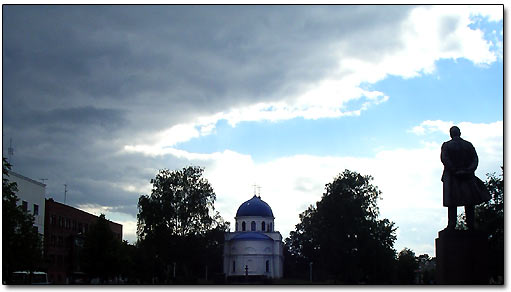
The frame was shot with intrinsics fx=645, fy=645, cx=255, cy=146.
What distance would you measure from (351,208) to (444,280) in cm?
3722

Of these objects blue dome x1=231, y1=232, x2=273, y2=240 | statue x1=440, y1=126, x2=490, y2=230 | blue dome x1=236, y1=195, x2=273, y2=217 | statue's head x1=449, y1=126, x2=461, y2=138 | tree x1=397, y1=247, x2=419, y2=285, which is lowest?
tree x1=397, y1=247, x2=419, y2=285

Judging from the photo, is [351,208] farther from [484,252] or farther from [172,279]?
[484,252]

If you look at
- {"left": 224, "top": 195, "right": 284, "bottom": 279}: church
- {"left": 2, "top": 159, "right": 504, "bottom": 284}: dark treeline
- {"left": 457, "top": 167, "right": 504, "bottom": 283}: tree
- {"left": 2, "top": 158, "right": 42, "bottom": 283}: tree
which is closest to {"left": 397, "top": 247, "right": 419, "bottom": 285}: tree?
{"left": 2, "top": 159, "right": 504, "bottom": 284}: dark treeline

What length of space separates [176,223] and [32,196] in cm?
1254

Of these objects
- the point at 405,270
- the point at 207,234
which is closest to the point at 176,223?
the point at 207,234

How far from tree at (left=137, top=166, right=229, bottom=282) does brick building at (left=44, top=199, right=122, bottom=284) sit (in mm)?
4561

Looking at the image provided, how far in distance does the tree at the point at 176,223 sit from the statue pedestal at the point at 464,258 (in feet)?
131

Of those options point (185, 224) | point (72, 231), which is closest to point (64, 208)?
point (72, 231)

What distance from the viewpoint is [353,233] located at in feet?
181

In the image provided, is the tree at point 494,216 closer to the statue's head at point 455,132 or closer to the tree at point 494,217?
the tree at point 494,217

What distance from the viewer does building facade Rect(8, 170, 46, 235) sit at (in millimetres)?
51469

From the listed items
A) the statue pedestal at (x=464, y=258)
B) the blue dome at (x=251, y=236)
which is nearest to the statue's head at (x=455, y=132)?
the statue pedestal at (x=464, y=258)

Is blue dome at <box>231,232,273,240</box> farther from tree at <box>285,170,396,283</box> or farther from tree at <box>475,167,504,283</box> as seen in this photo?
tree at <box>475,167,504,283</box>

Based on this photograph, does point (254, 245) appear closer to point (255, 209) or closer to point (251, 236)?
point (251, 236)
